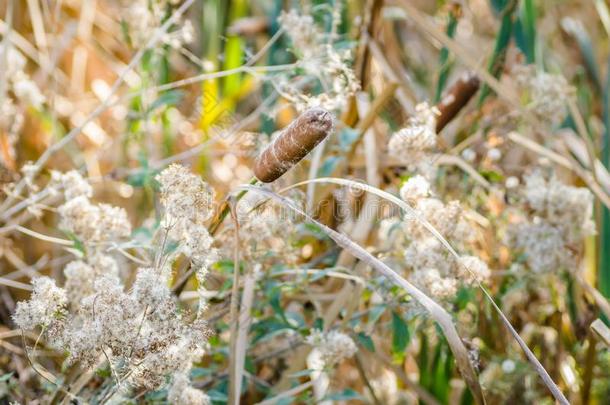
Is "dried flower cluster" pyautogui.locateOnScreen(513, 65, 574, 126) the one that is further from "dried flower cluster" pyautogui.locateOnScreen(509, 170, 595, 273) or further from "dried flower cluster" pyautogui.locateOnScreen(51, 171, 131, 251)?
"dried flower cluster" pyautogui.locateOnScreen(51, 171, 131, 251)

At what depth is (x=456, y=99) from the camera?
1.62m

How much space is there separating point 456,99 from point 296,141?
777mm

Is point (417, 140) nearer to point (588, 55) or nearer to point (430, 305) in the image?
point (430, 305)

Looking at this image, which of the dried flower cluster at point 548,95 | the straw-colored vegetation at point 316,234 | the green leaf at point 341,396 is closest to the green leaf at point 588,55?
the straw-colored vegetation at point 316,234

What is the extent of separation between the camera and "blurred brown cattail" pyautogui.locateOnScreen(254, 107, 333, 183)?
35.6 inches

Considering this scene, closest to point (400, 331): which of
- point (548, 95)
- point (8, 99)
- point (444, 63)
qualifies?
point (548, 95)

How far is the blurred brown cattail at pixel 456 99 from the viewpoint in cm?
160

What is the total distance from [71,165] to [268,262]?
3.72 feet

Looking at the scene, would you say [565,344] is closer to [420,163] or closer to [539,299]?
[539,299]

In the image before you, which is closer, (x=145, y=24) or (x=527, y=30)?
(x=145, y=24)

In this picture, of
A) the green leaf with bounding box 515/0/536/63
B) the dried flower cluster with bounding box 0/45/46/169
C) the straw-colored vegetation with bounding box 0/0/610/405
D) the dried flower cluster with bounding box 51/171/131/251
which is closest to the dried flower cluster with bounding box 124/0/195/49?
the straw-colored vegetation with bounding box 0/0/610/405

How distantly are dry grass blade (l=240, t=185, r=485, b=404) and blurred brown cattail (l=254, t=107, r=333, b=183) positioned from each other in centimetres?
4

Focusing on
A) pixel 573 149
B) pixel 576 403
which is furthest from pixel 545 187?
pixel 576 403

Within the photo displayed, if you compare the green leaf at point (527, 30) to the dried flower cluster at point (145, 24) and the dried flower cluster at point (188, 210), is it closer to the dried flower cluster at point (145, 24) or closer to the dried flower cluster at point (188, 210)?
the dried flower cluster at point (145, 24)
